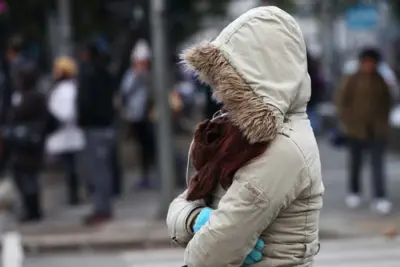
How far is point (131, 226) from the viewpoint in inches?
418

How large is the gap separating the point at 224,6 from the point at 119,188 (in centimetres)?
2459

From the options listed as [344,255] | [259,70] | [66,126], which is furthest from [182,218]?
[66,126]

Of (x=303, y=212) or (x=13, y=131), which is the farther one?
(x=13, y=131)

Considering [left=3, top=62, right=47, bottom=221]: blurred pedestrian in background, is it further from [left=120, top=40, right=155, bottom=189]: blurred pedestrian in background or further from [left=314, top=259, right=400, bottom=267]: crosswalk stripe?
[left=314, top=259, right=400, bottom=267]: crosswalk stripe

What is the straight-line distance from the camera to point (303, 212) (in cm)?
299

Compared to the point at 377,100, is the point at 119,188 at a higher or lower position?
lower

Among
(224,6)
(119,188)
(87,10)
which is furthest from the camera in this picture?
(224,6)

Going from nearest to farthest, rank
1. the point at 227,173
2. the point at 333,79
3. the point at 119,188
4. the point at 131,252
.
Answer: the point at 227,173, the point at 131,252, the point at 119,188, the point at 333,79

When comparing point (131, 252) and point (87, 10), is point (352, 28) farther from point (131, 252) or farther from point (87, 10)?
point (131, 252)

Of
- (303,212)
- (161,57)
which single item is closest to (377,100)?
(161,57)

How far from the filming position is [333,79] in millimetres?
33625

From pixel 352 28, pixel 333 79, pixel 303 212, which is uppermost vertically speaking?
pixel 303 212

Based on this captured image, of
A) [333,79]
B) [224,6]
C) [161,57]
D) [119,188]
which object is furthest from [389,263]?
[224,6]

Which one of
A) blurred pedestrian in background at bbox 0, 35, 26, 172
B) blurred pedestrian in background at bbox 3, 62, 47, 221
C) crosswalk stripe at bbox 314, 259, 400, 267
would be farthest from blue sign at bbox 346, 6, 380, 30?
crosswalk stripe at bbox 314, 259, 400, 267
